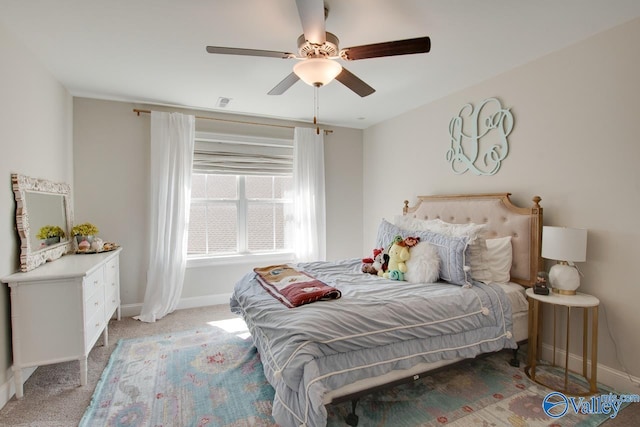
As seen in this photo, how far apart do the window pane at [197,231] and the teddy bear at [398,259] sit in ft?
8.22

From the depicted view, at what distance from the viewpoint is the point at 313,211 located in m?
4.42

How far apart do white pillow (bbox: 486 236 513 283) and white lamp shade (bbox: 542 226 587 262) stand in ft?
1.30

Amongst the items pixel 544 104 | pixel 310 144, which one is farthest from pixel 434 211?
pixel 310 144

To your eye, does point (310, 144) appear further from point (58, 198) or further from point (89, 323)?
point (89, 323)

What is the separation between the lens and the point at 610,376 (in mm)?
2207

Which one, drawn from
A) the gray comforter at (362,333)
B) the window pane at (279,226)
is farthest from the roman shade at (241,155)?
the gray comforter at (362,333)

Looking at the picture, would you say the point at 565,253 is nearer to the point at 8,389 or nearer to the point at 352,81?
the point at 352,81

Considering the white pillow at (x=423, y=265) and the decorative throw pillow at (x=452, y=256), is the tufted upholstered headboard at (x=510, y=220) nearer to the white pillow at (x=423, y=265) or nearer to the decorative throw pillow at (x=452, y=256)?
the decorative throw pillow at (x=452, y=256)

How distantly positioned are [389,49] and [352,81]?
437 mm

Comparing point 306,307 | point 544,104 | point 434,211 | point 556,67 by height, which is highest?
point 556,67

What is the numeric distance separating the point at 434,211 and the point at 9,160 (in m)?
3.62

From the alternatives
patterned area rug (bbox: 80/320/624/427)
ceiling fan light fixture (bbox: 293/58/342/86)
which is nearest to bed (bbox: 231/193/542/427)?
patterned area rug (bbox: 80/320/624/427)

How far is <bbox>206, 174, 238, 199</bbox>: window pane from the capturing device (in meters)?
4.16

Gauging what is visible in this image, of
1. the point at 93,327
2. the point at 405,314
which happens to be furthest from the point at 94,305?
the point at 405,314
